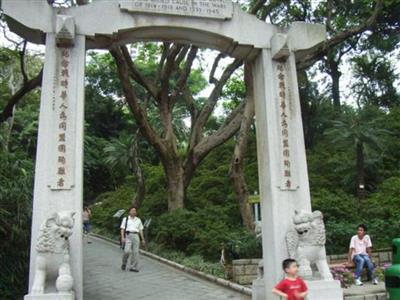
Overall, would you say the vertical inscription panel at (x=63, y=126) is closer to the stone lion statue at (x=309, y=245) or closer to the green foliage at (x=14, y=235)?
the green foliage at (x=14, y=235)

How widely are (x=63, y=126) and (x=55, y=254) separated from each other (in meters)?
1.84

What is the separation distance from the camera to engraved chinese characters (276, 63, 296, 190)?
7.37 m

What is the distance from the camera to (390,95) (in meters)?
24.9

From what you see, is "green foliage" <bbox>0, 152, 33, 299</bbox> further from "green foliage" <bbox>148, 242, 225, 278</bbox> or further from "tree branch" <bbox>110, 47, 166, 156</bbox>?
"tree branch" <bbox>110, 47, 166, 156</bbox>

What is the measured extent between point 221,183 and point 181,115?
11.0m

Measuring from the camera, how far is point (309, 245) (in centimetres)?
674

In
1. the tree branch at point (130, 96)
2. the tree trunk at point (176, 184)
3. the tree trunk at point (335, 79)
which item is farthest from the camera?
the tree trunk at point (335, 79)

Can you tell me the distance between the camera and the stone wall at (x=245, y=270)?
9.59 metres

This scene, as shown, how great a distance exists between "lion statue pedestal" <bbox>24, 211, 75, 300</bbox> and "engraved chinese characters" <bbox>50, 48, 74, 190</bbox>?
622 mm

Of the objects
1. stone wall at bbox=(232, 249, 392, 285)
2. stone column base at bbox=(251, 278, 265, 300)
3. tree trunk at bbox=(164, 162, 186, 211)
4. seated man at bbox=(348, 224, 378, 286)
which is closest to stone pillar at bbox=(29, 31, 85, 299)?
stone column base at bbox=(251, 278, 265, 300)

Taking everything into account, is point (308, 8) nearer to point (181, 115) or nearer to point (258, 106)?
point (258, 106)

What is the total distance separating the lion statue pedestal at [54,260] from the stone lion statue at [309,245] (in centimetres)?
320

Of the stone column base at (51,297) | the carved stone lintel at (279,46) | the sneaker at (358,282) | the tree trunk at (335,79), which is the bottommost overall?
the sneaker at (358,282)

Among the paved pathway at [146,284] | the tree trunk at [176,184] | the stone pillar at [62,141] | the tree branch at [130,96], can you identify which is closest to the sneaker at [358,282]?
the paved pathway at [146,284]
